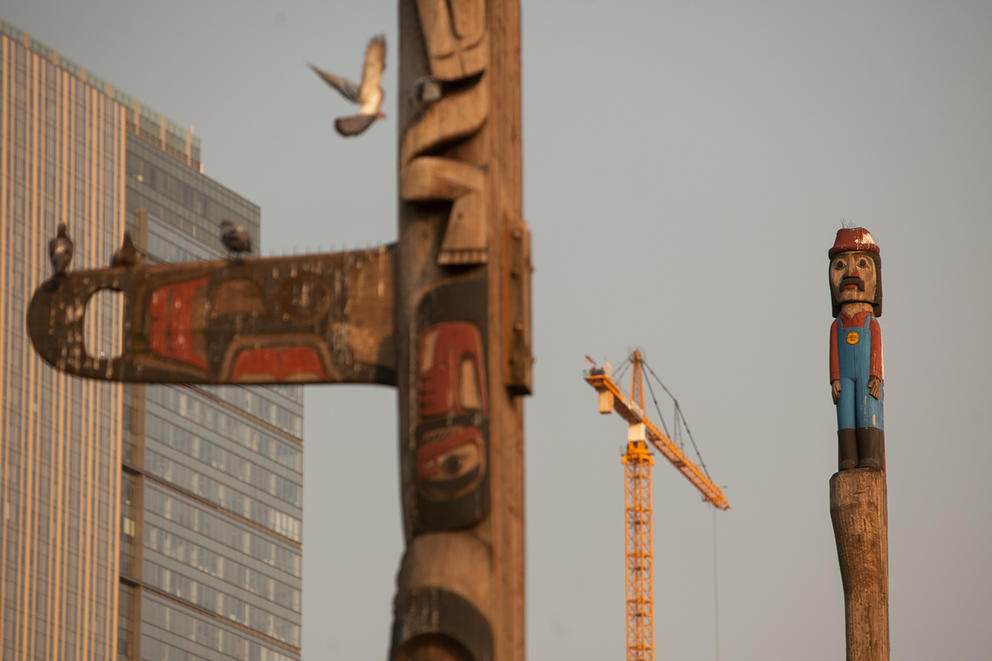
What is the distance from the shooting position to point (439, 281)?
22766 mm

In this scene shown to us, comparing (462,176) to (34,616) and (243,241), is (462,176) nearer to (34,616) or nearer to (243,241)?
(243,241)

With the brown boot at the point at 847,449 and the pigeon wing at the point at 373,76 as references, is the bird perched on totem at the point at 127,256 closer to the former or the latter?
the pigeon wing at the point at 373,76

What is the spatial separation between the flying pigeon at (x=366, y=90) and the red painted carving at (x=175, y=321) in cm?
263

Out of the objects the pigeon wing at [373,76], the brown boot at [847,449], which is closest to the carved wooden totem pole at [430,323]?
the pigeon wing at [373,76]

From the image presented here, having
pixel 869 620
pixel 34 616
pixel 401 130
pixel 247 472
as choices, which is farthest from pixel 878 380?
pixel 247 472

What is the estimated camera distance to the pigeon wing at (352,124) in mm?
22734

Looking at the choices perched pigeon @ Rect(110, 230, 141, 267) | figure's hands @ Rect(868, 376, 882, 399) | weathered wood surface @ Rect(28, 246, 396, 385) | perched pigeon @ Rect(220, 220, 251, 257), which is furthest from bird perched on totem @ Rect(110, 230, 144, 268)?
figure's hands @ Rect(868, 376, 882, 399)

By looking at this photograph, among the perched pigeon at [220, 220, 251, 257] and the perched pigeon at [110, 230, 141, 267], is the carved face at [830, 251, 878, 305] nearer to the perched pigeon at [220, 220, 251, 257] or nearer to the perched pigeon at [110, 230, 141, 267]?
the perched pigeon at [220, 220, 251, 257]

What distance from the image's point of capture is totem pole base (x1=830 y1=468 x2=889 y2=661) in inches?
1350

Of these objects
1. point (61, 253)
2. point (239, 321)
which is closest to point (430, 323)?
point (239, 321)

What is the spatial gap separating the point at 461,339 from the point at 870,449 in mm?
15468

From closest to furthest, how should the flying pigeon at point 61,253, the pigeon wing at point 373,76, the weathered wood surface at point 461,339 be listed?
the weathered wood surface at point 461,339
the pigeon wing at point 373,76
the flying pigeon at point 61,253

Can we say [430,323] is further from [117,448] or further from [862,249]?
[117,448]

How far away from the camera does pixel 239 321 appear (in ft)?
77.3
